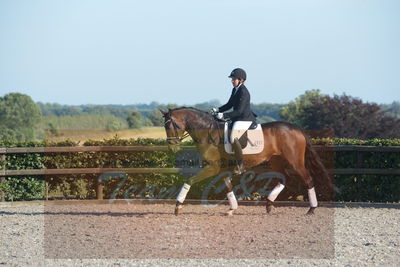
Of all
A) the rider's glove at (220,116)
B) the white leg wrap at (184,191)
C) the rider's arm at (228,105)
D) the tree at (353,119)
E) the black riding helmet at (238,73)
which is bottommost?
the tree at (353,119)

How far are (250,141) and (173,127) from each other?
1591 mm

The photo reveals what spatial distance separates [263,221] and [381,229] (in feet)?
7.09

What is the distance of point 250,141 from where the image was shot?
11781mm

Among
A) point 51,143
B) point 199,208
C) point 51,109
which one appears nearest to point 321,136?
point 199,208

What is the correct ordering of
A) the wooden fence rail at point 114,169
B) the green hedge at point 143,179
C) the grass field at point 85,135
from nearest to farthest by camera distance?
the wooden fence rail at point 114,169, the green hedge at point 143,179, the grass field at point 85,135

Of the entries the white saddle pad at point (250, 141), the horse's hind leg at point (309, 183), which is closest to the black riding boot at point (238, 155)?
the white saddle pad at point (250, 141)

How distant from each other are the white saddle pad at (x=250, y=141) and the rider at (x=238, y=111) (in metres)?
0.09

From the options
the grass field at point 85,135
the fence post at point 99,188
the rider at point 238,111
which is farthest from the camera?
the grass field at point 85,135

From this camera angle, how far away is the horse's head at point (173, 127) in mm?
11406

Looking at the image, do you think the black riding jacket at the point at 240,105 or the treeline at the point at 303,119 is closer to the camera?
the black riding jacket at the point at 240,105

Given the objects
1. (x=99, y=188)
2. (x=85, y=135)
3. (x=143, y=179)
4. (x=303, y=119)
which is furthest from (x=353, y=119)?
(x=99, y=188)

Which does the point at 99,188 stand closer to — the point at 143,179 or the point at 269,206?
the point at 143,179

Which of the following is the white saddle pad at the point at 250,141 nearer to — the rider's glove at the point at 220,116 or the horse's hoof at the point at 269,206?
the rider's glove at the point at 220,116

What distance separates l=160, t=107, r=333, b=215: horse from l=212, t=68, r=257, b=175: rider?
0.97ft
